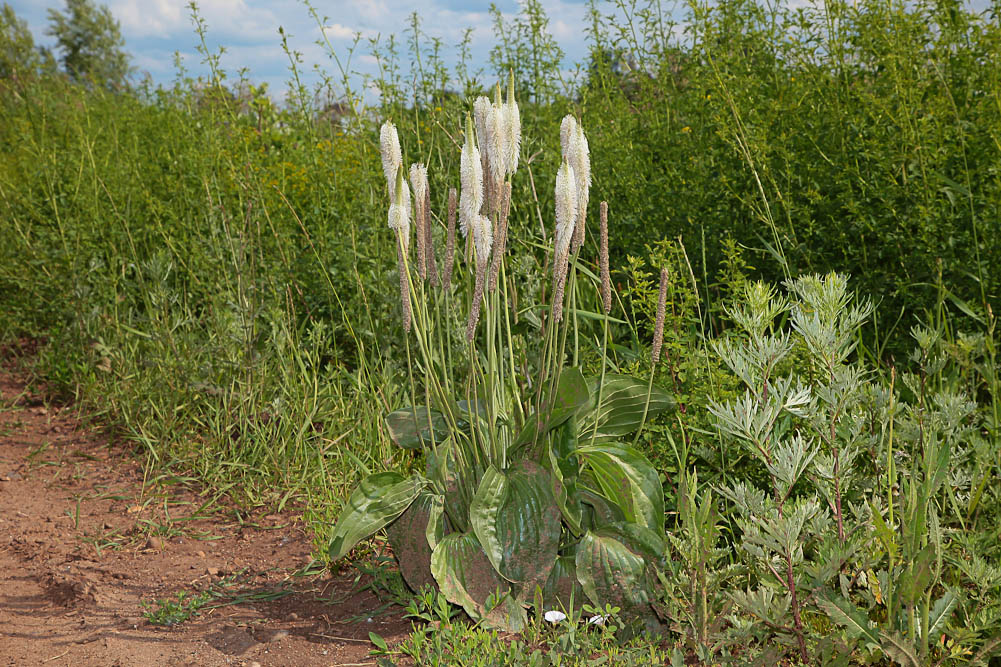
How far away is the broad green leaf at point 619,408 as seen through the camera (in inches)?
91.7

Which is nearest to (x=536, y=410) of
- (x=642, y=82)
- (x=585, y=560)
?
(x=585, y=560)

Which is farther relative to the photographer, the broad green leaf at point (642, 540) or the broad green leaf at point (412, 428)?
the broad green leaf at point (412, 428)

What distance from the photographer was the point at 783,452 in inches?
67.5

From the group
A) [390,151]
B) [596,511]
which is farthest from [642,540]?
[390,151]

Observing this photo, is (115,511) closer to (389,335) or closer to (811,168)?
(389,335)

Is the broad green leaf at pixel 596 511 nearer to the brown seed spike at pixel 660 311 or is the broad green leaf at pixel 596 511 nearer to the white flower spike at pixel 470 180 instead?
the brown seed spike at pixel 660 311

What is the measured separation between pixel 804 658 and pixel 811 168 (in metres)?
2.22

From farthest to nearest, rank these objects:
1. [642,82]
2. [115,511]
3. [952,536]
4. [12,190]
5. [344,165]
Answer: [12,190]
[344,165]
[642,82]
[115,511]
[952,536]

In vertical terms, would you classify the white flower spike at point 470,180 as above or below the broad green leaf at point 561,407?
above

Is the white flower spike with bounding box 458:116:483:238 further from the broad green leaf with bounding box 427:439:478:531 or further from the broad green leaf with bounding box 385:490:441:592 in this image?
the broad green leaf with bounding box 385:490:441:592

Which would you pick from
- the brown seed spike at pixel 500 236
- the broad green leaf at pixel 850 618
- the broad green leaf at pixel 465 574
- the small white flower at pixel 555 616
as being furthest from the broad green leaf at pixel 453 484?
the broad green leaf at pixel 850 618

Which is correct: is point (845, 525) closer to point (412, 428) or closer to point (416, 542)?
point (416, 542)

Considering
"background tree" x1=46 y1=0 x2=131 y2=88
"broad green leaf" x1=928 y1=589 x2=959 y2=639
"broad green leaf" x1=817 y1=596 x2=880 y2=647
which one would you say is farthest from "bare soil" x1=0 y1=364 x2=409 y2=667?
"background tree" x1=46 y1=0 x2=131 y2=88

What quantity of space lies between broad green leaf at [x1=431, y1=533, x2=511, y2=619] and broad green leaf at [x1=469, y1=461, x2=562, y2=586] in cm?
6
